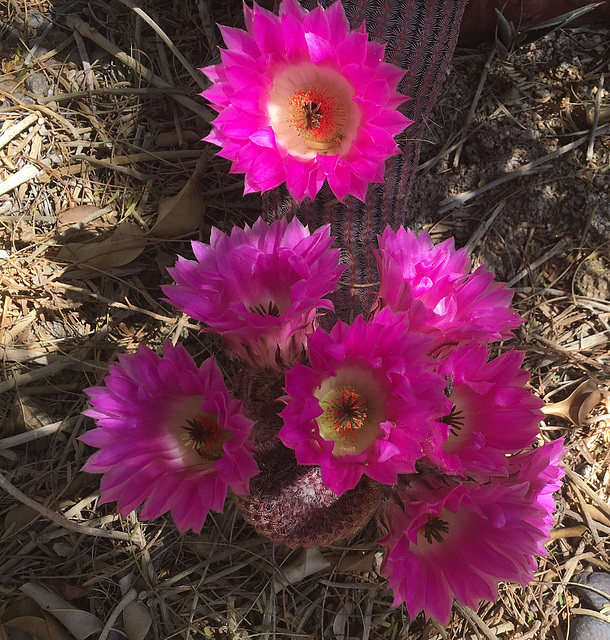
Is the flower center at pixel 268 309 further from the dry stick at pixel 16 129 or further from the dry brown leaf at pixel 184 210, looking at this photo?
the dry stick at pixel 16 129

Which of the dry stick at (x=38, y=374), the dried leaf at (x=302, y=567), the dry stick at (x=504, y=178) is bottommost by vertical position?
the dried leaf at (x=302, y=567)

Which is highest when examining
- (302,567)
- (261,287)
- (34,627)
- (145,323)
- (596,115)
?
(261,287)

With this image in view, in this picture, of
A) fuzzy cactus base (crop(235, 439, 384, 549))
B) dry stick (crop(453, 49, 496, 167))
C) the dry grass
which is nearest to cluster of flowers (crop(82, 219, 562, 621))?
fuzzy cactus base (crop(235, 439, 384, 549))

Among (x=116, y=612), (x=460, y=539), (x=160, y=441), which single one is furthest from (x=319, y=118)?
(x=116, y=612)

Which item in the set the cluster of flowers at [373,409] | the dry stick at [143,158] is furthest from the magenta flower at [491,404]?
the dry stick at [143,158]

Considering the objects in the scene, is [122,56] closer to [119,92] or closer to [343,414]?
[119,92]

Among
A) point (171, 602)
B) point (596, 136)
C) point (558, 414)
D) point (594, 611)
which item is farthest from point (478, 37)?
point (171, 602)

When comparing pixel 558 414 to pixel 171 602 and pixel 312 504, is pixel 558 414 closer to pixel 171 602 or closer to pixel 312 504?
pixel 312 504
